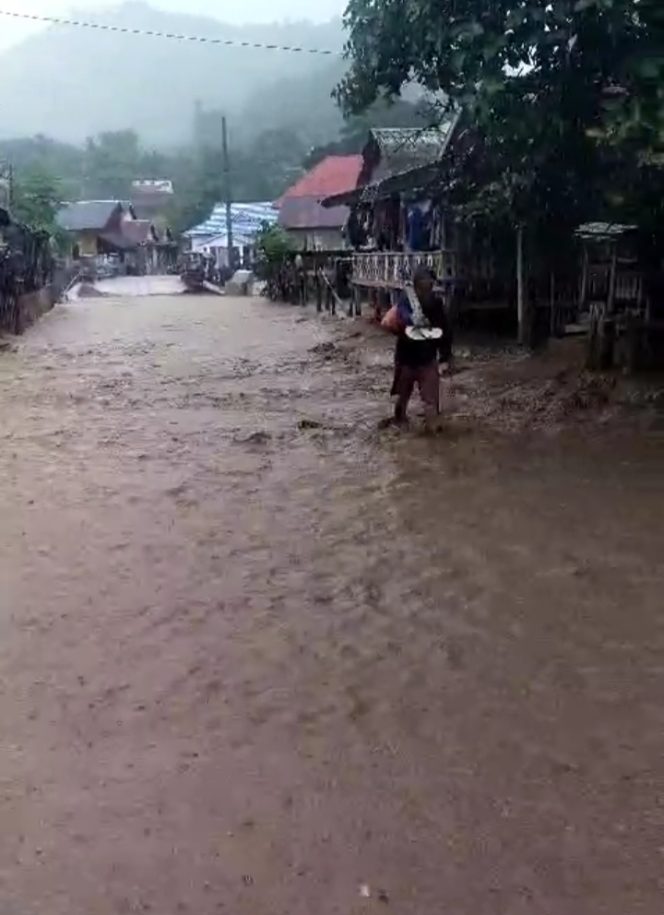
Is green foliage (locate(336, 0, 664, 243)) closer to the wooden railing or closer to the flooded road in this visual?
the flooded road

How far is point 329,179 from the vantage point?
5041 centimetres

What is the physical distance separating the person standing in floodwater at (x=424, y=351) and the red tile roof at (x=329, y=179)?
126ft

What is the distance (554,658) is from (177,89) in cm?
19867

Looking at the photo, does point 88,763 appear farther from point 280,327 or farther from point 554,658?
point 280,327

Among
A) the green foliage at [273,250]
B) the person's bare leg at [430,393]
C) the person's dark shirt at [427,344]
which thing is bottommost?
the person's bare leg at [430,393]

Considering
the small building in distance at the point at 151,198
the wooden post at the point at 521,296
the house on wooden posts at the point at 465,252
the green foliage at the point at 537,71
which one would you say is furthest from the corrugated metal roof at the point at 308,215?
the small building in distance at the point at 151,198

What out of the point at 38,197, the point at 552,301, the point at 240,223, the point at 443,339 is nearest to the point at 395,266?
the point at 552,301

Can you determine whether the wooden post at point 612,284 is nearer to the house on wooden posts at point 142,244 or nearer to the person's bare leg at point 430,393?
the person's bare leg at point 430,393

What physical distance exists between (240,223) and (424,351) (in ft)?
186

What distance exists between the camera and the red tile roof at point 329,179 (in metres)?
48.9

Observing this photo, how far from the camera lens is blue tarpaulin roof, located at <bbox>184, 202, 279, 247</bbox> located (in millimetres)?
63406

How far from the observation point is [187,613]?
5.79m

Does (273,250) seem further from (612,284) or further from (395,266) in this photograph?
(612,284)

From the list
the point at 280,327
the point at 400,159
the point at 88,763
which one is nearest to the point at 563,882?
the point at 88,763
